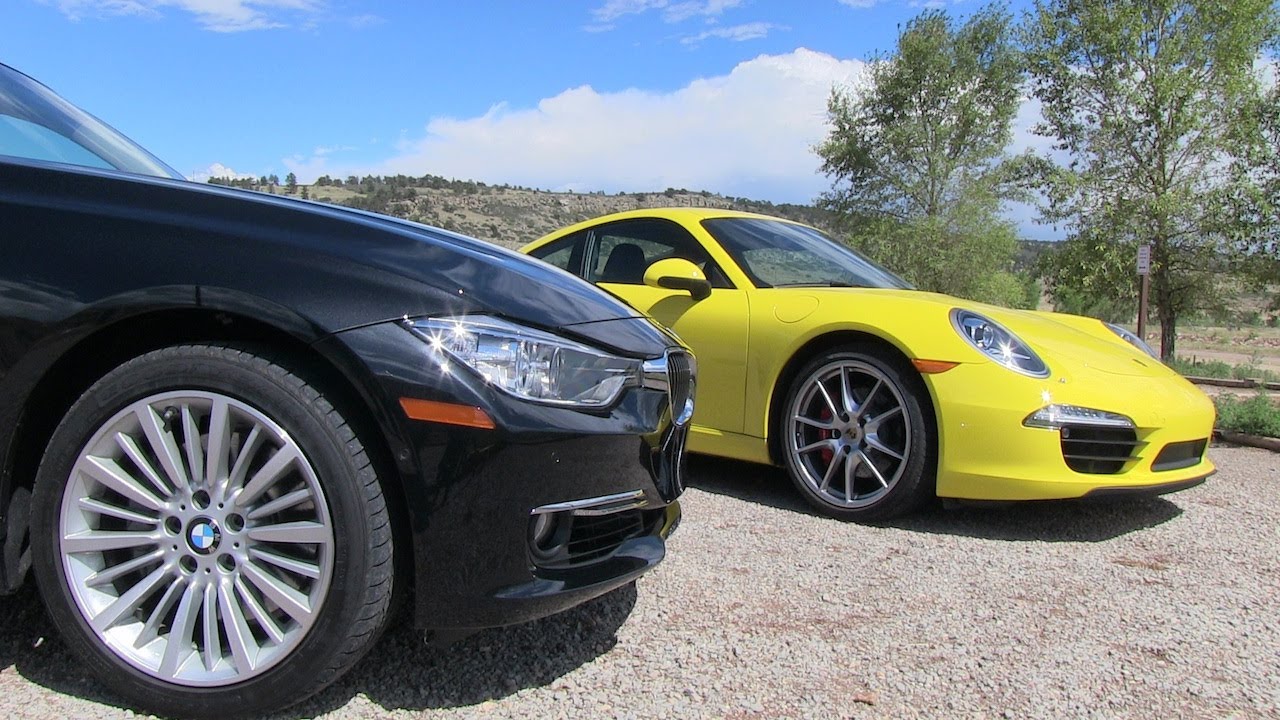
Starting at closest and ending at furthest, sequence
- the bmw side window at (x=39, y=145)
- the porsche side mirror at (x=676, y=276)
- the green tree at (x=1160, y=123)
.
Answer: the bmw side window at (x=39, y=145) < the porsche side mirror at (x=676, y=276) < the green tree at (x=1160, y=123)

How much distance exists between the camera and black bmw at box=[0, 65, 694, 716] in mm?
1818

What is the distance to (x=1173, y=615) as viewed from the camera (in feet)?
9.05

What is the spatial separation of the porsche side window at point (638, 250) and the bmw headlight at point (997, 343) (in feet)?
4.03

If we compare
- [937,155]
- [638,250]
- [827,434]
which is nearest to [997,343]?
[827,434]

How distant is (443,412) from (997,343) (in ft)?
8.88

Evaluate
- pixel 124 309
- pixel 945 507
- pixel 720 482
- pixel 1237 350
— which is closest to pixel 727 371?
pixel 720 482

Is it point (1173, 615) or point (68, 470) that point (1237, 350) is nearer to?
point (1173, 615)

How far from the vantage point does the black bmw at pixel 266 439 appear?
1.82 m

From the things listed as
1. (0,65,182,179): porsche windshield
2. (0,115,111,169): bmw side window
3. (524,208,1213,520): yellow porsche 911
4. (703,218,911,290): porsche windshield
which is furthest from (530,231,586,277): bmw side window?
(0,115,111,169): bmw side window

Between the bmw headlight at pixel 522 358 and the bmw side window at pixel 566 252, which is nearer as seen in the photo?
the bmw headlight at pixel 522 358

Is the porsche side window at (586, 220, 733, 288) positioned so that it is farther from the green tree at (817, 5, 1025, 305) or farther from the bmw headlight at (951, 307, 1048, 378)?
the green tree at (817, 5, 1025, 305)

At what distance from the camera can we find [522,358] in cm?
190

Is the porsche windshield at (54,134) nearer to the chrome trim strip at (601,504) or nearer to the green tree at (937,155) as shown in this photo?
the chrome trim strip at (601,504)

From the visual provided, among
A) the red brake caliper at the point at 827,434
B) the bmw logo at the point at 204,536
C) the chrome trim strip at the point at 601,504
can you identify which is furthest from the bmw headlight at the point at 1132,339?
the bmw logo at the point at 204,536
